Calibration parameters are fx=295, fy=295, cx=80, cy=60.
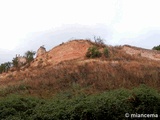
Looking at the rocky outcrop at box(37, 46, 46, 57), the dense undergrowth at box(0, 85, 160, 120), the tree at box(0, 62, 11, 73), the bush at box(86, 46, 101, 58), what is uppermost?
the rocky outcrop at box(37, 46, 46, 57)

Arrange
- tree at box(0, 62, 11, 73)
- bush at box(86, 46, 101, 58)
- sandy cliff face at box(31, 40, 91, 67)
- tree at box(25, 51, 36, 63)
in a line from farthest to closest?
tree at box(0, 62, 11, 73) → tree at box(25, 51, 36, 63) → sandy cliff face at box(31, 40, 91, 67) → bush at box(86, 46, 101, 58)

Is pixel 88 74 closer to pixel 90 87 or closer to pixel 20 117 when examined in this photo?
pixel 90 87

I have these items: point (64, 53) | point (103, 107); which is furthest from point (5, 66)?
point (103, 107)

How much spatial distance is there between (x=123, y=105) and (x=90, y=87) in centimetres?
541

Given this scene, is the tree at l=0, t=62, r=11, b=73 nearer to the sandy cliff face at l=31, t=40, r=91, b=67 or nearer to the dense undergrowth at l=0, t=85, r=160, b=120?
the sandy cliff face at l=31, t=40, r=91, b=67

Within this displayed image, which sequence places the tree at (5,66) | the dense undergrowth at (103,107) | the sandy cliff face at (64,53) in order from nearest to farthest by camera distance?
the dense undergrowth at (103,107), the sandy cliff face at (64,53), the tree at (5,66)

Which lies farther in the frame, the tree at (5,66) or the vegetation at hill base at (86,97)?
the tree at (5,66)

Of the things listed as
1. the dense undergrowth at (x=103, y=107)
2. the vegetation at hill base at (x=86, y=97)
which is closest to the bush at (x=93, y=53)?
the vegetation at hill base at (x=86, y=97)

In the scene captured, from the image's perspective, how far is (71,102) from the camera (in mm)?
10156

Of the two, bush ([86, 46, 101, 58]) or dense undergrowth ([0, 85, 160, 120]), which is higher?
bush ([86, 46, 101, 58])

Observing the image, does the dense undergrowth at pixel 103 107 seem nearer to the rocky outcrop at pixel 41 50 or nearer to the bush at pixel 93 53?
the bush at pixel 93 53

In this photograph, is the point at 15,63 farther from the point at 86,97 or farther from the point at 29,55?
the point at 86,97

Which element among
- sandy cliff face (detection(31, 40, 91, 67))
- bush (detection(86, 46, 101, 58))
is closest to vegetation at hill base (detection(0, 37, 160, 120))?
bush (detection(86, 46, 101, 58))

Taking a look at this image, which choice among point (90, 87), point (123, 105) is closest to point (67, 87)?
point (90, 87)
